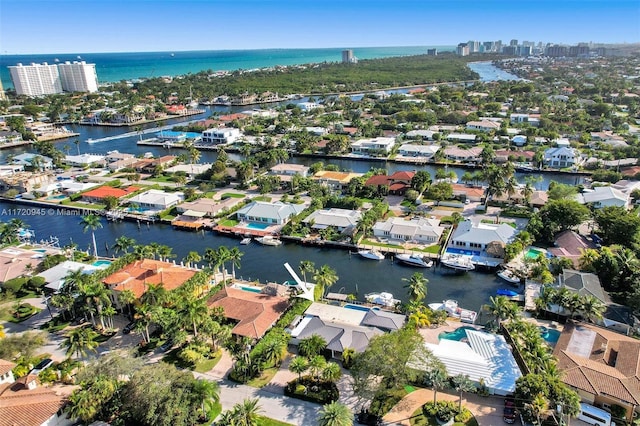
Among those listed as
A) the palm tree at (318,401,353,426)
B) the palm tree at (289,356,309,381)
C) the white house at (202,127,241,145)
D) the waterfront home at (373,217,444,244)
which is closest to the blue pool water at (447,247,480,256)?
the waterfront home at (373,217,444,244)

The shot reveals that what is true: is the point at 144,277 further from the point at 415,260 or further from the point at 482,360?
the point at 482,360

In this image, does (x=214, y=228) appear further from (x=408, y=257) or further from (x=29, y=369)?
(x=29, y=369)

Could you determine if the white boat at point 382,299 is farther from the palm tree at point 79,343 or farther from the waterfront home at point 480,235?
the palm tree at point 79,343

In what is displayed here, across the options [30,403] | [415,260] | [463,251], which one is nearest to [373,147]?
[463,251]

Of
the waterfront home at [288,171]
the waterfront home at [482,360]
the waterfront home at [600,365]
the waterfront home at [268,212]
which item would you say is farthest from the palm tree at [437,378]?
the waterfront home at [288,171]

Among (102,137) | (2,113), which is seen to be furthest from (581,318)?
(2,113)
